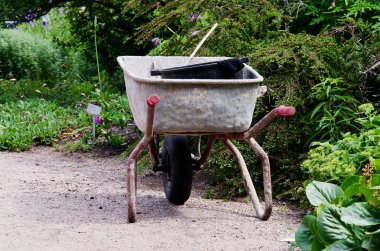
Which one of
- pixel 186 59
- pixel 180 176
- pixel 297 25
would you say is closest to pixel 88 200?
pixel 180 176

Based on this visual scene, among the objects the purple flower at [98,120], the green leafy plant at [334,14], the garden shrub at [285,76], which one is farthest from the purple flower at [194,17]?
the purple flower at [98,120]

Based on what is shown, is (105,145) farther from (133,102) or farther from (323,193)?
(323,193)

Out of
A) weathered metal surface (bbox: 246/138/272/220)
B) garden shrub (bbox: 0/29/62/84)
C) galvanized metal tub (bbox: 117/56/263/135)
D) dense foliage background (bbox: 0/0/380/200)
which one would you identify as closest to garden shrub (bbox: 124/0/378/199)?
dense foliage background (bbox: 0/0/380/200)

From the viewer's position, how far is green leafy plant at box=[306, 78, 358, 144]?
4574mm

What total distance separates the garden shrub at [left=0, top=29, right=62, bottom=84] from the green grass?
1.97 meters

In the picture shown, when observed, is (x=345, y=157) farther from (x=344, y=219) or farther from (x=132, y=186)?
(x=132, y=186)

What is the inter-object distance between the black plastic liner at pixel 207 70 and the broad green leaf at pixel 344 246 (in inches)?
60.0

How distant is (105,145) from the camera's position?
6.83 metres

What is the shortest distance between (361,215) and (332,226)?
0.47 ft

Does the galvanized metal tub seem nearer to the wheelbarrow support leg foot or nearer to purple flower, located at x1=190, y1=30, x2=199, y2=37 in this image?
the wheelbarrow support leg foot

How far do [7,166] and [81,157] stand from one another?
806mm

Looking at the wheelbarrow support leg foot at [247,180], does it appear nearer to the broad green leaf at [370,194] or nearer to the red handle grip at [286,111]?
the red handle grip at [286,111]

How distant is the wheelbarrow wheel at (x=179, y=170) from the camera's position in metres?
4.37

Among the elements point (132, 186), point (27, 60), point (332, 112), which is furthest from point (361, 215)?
point (27, 60)
